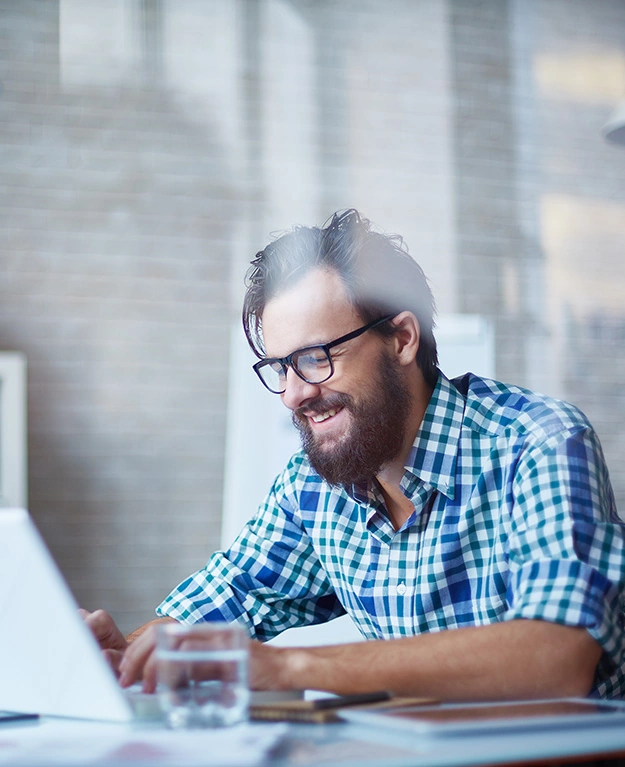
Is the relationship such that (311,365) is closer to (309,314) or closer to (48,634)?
(309,314)

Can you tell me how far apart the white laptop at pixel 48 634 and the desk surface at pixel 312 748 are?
5 centimetres

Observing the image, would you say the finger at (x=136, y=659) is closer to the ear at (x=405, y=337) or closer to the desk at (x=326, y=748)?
the desk at (x=326, y=748)

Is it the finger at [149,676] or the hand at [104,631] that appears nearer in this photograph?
the finger at [149,676]

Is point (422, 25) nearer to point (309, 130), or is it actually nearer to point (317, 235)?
point (309, 130)

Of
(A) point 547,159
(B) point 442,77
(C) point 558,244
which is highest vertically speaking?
(B) point 442,77

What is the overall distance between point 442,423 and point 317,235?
1.07 ft

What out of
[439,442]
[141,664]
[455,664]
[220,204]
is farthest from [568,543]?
[220,204]

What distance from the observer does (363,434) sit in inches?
48.9

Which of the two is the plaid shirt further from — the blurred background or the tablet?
the blurred background

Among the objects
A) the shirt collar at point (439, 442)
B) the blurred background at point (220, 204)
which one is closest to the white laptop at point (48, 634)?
the shirt collar at point (439, 442)

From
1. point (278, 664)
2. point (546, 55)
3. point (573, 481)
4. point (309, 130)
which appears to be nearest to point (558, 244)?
point (546, 55)

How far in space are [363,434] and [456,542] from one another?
0.18m

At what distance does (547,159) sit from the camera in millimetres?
3352

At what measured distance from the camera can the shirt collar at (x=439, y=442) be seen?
3.84ft
